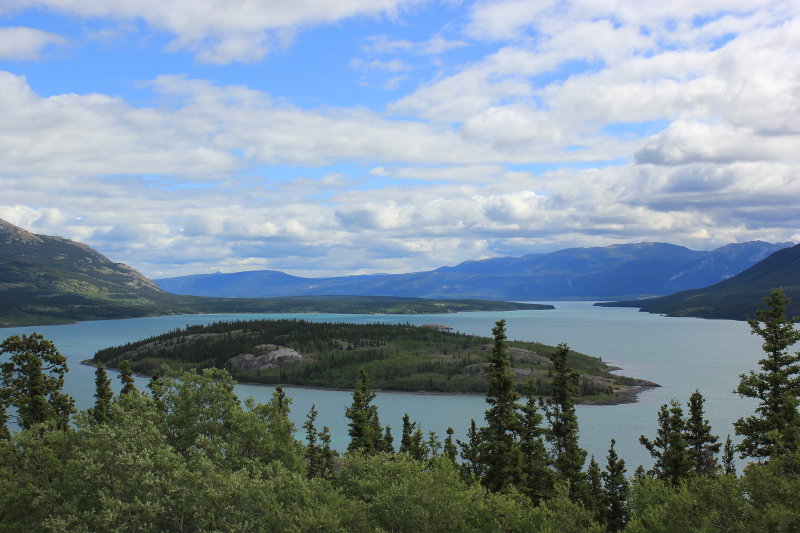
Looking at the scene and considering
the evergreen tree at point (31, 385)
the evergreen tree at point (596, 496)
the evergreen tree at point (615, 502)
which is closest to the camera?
the evergreen tree at point (596, 496)

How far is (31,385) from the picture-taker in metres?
70.4

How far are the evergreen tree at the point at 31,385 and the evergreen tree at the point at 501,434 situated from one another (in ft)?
161

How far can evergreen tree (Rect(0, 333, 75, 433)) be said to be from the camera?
224 feet

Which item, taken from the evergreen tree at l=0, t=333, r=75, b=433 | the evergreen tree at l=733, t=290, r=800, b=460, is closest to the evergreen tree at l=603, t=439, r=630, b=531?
the evergreen tree at l=733, t=290, r=800, b=460

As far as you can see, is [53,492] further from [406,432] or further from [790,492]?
[406,432]

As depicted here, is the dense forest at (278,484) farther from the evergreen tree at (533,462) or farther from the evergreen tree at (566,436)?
the evergreen tree at (533,462)

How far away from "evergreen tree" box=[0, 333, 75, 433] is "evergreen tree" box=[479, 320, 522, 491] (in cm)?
4921

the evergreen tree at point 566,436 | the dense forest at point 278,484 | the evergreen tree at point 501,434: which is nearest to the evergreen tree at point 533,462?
the evergreen tree at point 501,434

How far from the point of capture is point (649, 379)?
195125 millimetres

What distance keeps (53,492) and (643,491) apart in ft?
127

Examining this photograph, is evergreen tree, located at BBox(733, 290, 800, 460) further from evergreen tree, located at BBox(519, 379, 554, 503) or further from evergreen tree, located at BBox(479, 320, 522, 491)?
evergreen tree, located at BBox(479, 320, 522, 491)

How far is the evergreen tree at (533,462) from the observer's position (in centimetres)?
5794

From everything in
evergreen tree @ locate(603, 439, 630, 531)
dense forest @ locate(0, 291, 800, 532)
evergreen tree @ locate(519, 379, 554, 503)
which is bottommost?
evergreen tree @ locate(603, 439, 630, 531)

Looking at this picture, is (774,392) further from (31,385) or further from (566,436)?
(31,385)
